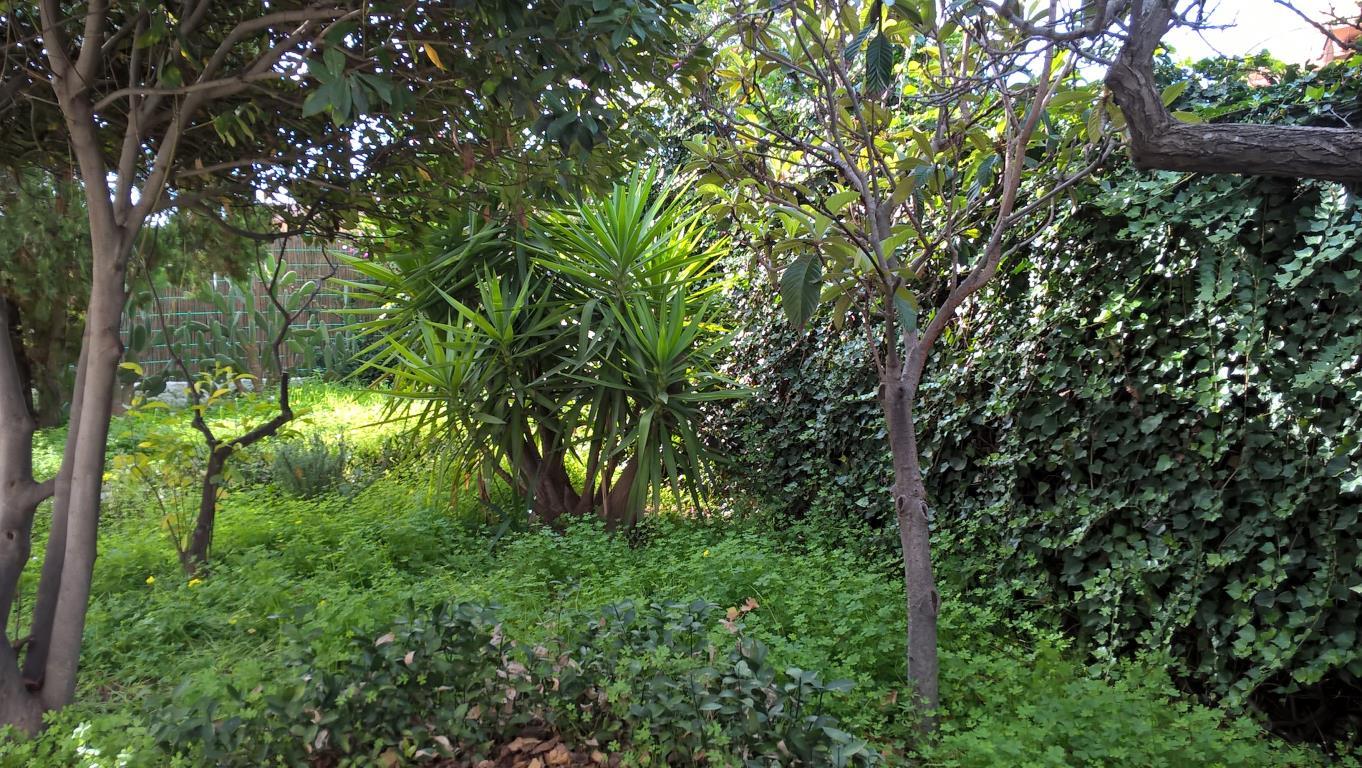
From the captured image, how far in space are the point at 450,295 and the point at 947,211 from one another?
2.98m

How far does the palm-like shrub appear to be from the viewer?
4.25 metres

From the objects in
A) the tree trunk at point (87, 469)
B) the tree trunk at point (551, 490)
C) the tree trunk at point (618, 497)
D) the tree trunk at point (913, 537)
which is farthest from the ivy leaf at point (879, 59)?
the tree trunk at point (551, 490)

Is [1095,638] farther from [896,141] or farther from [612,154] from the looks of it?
[612,154]

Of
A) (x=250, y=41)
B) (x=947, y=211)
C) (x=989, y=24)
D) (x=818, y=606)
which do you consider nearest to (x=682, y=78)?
(x=947, y=211)

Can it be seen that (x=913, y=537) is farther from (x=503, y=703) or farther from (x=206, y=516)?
(x=206, y=516)

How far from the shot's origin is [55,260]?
4.96 meters

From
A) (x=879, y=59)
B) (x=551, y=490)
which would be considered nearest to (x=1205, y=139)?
(x=879, y=59)

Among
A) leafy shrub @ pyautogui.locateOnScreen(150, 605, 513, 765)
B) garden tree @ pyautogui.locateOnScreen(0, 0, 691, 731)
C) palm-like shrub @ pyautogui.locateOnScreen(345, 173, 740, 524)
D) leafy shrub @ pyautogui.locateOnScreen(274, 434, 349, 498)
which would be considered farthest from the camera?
leafy shrub @ pyautogui.locateOnScreen(274, 434, 349, 498)

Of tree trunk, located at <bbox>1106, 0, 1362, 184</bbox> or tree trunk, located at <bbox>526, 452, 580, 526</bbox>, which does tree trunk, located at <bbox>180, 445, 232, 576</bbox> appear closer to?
tree trunk, located at <bbox>526, 452, 580, 526</bbox>

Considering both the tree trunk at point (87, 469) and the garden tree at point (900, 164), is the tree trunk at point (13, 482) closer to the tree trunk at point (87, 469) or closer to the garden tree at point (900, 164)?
the tree trunk at point (87, 469)

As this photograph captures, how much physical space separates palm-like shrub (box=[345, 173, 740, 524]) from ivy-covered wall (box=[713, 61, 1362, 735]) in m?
1.44

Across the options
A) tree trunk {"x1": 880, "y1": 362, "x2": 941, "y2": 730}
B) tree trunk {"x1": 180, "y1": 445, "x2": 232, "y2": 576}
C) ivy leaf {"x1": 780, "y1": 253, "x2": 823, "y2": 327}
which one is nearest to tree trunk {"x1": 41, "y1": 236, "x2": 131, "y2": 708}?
tree trunk {"x1": 180, "y1": 445, "x2": 232, "y2": 576}

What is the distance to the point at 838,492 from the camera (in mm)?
4230

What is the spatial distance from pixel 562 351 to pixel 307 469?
6.78 ft
